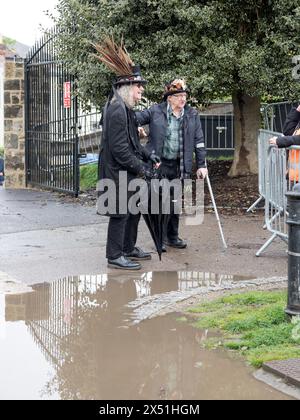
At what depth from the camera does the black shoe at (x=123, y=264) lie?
858cm

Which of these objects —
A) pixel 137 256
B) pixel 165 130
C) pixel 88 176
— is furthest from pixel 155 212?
pixel 88 176

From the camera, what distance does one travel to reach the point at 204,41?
1240 cm

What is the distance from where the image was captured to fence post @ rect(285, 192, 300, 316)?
624cm

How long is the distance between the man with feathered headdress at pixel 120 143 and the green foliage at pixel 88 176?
806 centimetres

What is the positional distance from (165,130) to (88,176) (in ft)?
28.3

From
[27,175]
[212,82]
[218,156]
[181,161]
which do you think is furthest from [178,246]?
→ [218,156]

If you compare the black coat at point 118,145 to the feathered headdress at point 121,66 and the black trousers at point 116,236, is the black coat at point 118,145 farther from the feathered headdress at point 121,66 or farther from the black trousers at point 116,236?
the feathered headdress at point 121,66

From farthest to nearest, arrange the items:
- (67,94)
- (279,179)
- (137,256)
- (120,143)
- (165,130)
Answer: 1. (67,94)
2. (165,130)
3. (137,256)
4. (279,179)
5. (120,143)

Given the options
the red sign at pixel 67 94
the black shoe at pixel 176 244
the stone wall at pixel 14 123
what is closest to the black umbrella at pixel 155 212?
the black shoe at pixel 176 244

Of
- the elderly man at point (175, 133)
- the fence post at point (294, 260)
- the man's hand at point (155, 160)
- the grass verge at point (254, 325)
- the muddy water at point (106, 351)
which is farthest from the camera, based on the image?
the elderly man at point (175, 133)

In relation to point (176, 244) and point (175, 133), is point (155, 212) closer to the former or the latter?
point (176, 244)

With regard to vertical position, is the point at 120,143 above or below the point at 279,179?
above
